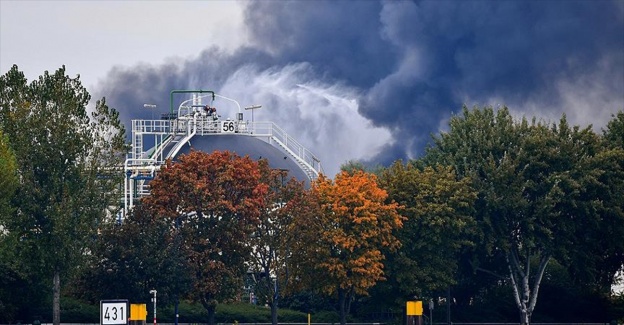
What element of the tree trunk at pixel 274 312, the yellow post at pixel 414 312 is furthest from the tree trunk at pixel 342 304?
the yellow post at pixel 414 312

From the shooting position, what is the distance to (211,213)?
81625 millimetres

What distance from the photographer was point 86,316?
84.1 meters

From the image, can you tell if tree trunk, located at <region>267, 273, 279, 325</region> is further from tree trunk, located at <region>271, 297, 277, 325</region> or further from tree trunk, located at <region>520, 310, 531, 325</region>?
tree trunk, located at <region>520, 310, 531, 325</region>

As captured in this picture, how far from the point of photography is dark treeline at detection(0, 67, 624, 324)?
76125mm

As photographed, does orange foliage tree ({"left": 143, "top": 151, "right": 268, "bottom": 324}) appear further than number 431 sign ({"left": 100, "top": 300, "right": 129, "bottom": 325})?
Yes

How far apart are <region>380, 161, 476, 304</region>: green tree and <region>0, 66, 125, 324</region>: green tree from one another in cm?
2067

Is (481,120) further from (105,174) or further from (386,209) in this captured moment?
(105,174)

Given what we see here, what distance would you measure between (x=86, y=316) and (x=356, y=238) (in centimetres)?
1765

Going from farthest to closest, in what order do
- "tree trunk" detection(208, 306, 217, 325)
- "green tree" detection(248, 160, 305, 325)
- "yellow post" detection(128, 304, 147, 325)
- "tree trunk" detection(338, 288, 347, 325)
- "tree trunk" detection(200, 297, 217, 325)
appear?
"tree trunk" detection(338, 288, 347, 325), "green tree" detection(248, 160, 305, 325), "tree trunk" detection(208, 306, 217, 325), "tree trunk" detection(200, 297, 217, 325), "yellow post" detection(128, 304, 147, 325)

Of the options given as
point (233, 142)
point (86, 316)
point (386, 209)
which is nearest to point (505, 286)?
point (386, 209)

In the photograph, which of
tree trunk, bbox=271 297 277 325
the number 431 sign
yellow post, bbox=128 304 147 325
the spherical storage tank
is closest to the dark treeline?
tree trunk, bbox=271 297 277 325

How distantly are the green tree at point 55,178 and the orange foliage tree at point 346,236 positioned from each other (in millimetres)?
13758

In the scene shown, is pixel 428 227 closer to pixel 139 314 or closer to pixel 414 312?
pixel 414 312

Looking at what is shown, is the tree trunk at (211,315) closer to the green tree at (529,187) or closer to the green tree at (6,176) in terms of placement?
the green tree at (6,176)
